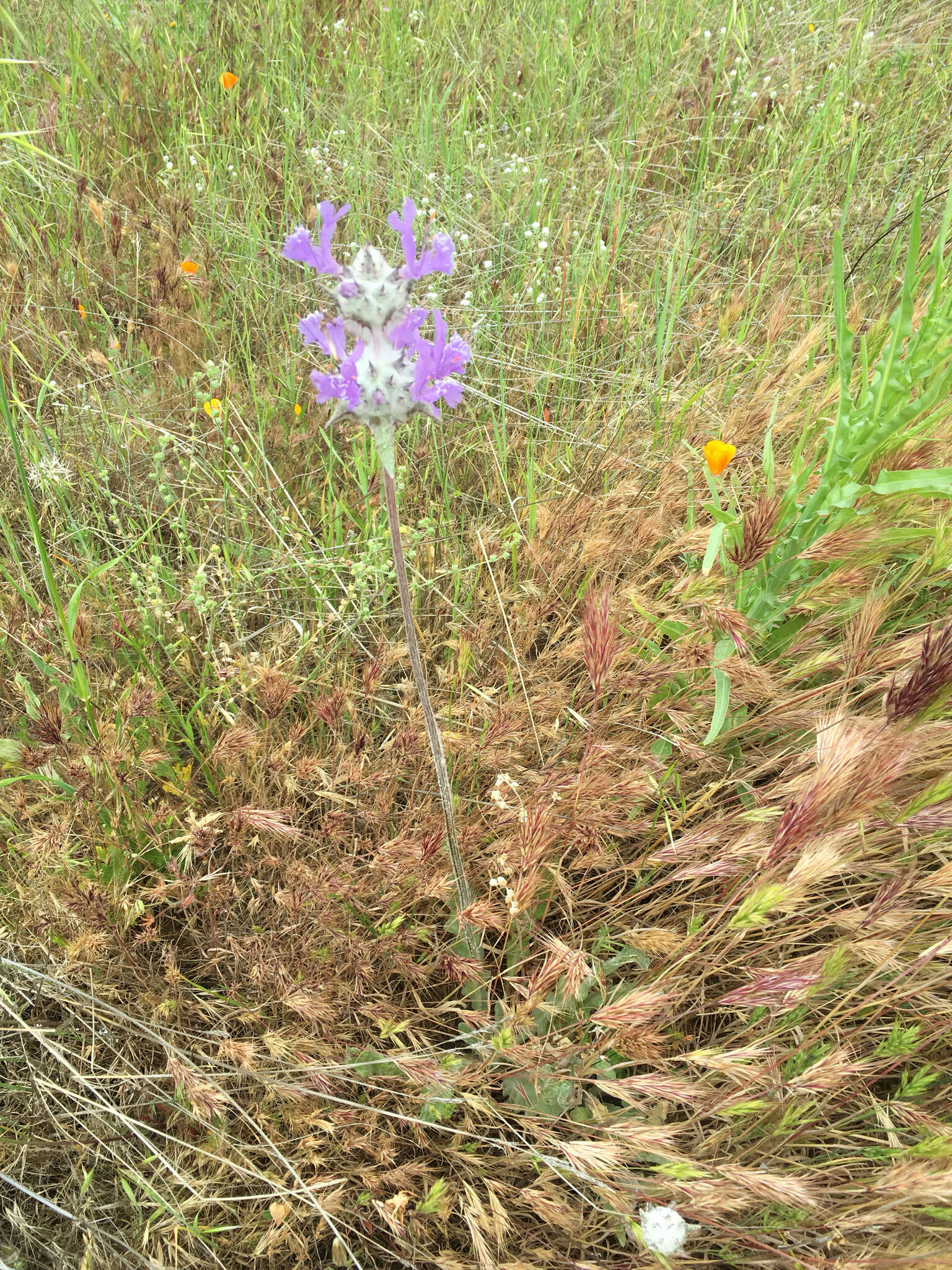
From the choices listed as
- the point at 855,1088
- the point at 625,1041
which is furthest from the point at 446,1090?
the point at 855,1088

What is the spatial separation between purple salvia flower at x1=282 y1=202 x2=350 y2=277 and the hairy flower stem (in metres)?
0.24

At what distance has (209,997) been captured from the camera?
144 centimetres

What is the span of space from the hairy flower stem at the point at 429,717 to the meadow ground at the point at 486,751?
0.24 feet

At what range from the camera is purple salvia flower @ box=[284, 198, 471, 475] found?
34.3 inches

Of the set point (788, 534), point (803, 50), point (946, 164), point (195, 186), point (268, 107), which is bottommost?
point (788, 534)

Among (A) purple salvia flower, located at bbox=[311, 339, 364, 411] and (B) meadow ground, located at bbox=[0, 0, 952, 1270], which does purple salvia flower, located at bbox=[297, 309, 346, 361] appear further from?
(B) meadow ground, located at bbox=[0, 0, 952, 1270]

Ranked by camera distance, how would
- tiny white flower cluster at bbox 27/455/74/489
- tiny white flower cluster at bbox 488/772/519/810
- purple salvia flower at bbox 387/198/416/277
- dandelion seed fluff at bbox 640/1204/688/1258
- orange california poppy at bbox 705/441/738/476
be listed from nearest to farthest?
purple salvia flower at bbox 387/198/416/277 < dandelion seed fluff at bbox 640/1204/688/1258 < tiny white flower cluster at bbox 488/772/519/810 < orange california poppy at bbox 705/441/738/476 < tiny white flower cluster at bbox 27/455/74/489

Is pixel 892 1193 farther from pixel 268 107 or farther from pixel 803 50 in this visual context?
pixel 803 50

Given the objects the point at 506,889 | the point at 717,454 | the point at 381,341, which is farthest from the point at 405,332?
the point at 506,889

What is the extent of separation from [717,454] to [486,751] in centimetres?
71

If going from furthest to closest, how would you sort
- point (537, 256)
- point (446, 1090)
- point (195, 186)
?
point (195, 186) < point (537, 256) < point (446, 1090)

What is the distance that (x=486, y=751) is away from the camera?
4.82 ft

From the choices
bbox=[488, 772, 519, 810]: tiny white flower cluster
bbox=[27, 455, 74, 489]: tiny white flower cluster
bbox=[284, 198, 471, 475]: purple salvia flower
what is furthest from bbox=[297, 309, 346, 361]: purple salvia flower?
bbox=[27, 455, 74, 489]: tiny white flower cluster

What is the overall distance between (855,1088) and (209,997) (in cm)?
110
